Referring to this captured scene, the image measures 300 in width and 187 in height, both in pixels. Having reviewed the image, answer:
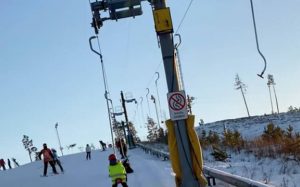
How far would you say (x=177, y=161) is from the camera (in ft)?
41.9

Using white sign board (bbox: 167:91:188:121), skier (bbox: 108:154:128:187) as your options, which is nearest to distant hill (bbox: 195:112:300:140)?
skier (bbox: 108:154:128:187)

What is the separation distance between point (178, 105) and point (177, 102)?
2.9 inches

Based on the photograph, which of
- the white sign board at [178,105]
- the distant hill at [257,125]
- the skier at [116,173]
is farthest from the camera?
the distant hill at [257,125]

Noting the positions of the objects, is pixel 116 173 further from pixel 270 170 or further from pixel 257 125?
pixel 257 125

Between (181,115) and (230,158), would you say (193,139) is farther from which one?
(230,158)

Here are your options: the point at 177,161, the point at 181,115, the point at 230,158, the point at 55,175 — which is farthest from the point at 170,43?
the point at 55,175

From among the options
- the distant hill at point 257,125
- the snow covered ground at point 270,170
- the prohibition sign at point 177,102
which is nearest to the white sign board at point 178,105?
the prohibition sign at point 177,102

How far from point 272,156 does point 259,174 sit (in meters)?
4.07

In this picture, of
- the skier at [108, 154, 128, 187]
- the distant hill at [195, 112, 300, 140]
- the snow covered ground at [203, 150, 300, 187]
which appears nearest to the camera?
the snow covered ground at [203, 150, 300, 187]

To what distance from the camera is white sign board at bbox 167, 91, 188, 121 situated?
12531 millimetres

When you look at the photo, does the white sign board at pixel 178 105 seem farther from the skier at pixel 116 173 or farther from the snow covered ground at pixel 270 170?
the skier at pixel 116 173

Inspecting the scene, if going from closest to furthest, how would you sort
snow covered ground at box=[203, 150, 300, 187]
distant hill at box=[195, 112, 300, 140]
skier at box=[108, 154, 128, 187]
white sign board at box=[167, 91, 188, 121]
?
white sign board at box=[167, 91, 188, 121] < snow covered ground at box=[203, 150, 300, 187] < skier at box=[108, 154, 128, 187] < distant hill at box=[195, 112, 300, 140]

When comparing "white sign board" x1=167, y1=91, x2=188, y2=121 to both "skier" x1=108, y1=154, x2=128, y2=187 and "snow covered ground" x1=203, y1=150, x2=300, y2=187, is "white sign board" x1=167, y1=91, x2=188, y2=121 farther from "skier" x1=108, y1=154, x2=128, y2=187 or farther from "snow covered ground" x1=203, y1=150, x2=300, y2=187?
"skier" x1=108, y1=154, x2=128, y2=187

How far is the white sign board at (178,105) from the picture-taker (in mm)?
12531
